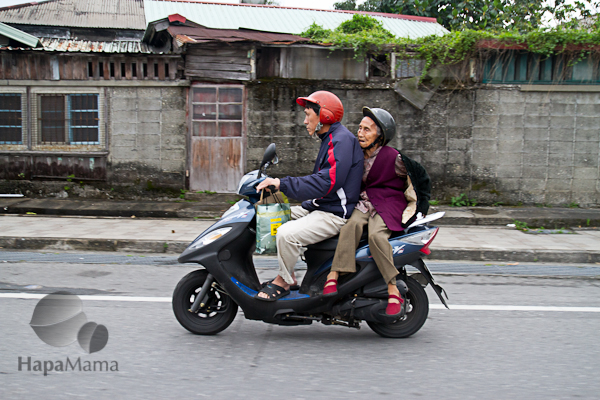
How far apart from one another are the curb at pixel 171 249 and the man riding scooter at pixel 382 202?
344cm

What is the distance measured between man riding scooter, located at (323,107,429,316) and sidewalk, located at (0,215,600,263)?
344 cm

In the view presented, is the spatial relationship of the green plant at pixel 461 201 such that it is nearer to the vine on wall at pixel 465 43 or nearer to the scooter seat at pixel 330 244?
the vine on wall at pixel 465 43

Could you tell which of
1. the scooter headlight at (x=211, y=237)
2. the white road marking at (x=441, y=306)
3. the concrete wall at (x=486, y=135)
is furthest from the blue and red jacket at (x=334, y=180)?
the concrete wall at (x=486, y=135)

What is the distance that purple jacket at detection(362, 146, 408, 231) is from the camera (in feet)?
12.6

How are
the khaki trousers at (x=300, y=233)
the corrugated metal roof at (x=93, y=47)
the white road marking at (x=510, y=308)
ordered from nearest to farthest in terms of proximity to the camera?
1. the khaki trousers at (x=300, y=233)
2. the white road marking at (x=510, y=308)
3. the corrugated metal roof at (x=93, y=47)

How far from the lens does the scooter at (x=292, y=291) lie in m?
3.77

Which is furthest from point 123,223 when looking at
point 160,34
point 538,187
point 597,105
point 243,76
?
point 597,105

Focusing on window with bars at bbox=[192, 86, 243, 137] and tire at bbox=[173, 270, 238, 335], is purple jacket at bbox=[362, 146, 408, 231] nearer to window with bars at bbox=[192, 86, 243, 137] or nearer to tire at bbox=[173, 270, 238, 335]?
tire at bbox=[173, 270, 238, 335]

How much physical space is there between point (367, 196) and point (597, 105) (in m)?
8.28

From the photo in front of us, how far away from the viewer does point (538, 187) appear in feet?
33.8

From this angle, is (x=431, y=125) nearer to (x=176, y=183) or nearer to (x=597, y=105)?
(x=597, y=105)

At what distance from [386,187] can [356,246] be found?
504 millimetres

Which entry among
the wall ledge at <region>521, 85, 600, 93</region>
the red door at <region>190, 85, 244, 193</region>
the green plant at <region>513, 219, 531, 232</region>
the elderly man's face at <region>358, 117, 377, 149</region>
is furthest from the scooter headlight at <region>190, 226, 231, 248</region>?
the wall ledge at <region>521, 85, 600, 93</region>

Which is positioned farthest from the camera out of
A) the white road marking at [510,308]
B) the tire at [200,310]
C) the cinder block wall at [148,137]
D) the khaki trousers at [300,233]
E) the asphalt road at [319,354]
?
the cinder block wall at [148,137]
